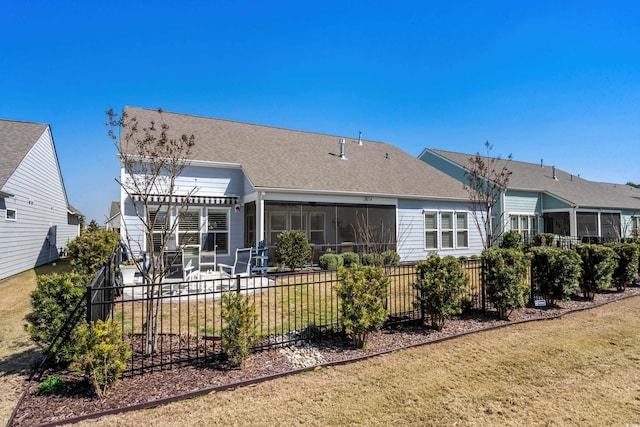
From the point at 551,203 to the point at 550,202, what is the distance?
0.33 feet

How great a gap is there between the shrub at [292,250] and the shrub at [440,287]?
657cm

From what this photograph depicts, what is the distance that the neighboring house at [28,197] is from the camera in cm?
1294

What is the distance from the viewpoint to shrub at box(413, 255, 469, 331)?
6359mm

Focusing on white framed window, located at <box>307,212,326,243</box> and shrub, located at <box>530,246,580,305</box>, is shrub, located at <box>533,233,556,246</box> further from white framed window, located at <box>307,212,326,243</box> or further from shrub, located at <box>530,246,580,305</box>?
shrub, located at <box>530,246,580,305</box>

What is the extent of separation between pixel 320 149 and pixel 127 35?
31.6 feet

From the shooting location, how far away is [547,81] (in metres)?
14.0

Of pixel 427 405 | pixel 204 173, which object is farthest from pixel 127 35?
pixel 427 405

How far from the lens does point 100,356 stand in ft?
12.9

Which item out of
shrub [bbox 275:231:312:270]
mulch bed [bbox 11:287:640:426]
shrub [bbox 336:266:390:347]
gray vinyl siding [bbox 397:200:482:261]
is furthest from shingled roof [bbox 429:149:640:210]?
shrub [bbox 336:266:390:347]

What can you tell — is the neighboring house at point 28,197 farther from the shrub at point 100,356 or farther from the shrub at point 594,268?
the shrub at point 594,268

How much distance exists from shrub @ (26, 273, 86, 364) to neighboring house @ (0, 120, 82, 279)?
10.4 m

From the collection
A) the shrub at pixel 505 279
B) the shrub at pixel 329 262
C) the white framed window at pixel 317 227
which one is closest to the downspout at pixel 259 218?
the shrub at pixel 329 262

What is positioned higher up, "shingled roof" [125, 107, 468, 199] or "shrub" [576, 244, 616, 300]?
"shingled roof" [125, 107, 468, 199]

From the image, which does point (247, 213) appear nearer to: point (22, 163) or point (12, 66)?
point (22, 163)
